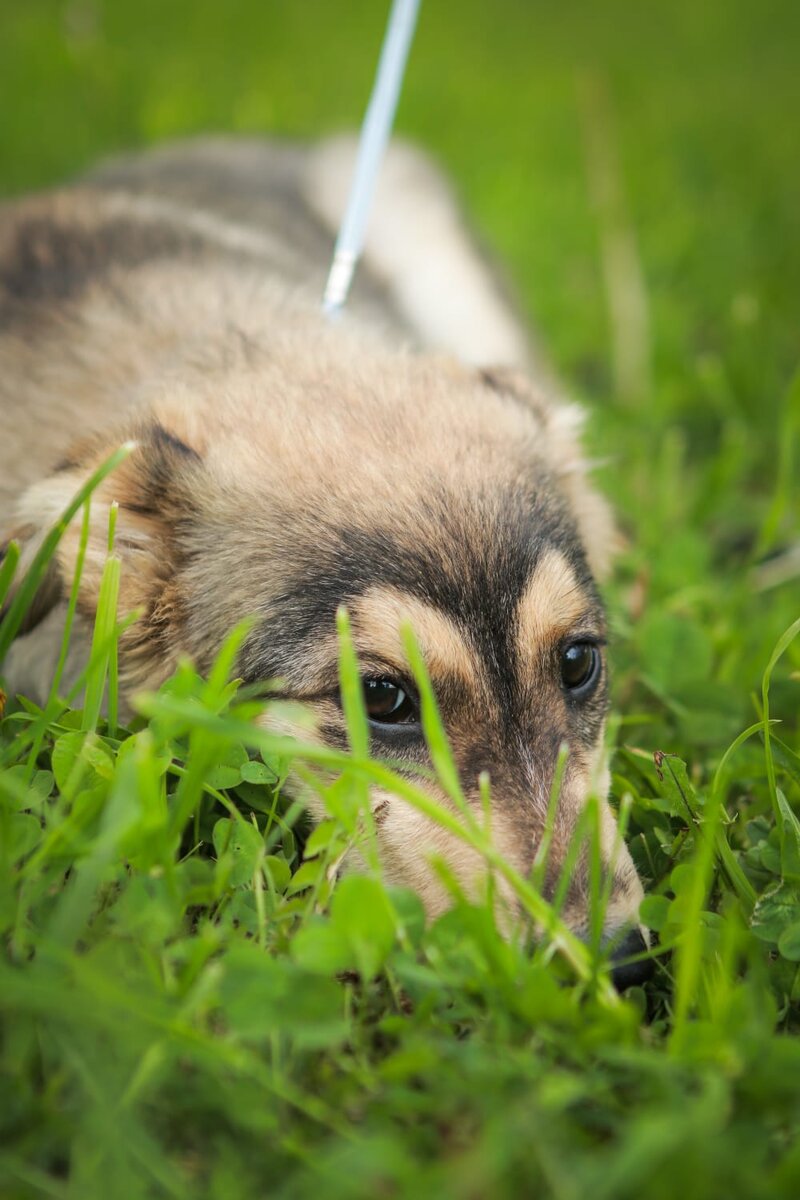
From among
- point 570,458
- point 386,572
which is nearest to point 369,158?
point 570,458

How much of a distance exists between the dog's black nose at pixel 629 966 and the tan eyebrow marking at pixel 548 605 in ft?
2.42

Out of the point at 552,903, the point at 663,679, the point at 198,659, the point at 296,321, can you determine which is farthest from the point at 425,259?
the point at 552,903

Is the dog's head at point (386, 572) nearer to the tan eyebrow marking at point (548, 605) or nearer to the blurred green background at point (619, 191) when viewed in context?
the tan eyebrow marking at point (548, 605)

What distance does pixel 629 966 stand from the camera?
6.73ft

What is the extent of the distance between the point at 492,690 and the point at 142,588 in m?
0.96

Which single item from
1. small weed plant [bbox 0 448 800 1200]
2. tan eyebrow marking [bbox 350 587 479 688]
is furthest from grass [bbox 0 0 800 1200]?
tan eyebrow marking [bbox 350 587 479 688]

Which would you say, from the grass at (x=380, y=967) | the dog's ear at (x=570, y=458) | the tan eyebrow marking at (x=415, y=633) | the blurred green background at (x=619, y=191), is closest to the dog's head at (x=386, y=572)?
the tan eyebrow marking at (x=415, y=633)

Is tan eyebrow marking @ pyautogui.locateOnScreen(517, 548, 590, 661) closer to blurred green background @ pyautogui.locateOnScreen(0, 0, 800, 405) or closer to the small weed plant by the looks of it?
the small weed plant

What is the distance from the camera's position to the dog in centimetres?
248

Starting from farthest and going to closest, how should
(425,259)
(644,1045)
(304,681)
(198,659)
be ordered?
(425,259) → (198,659) → (304,681) → (644,1045)

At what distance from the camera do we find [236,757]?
2.37 meters

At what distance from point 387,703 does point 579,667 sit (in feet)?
1.92

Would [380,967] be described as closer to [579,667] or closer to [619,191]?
[579,667]

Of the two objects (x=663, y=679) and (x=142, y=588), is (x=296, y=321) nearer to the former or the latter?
(x=142, y=588)
